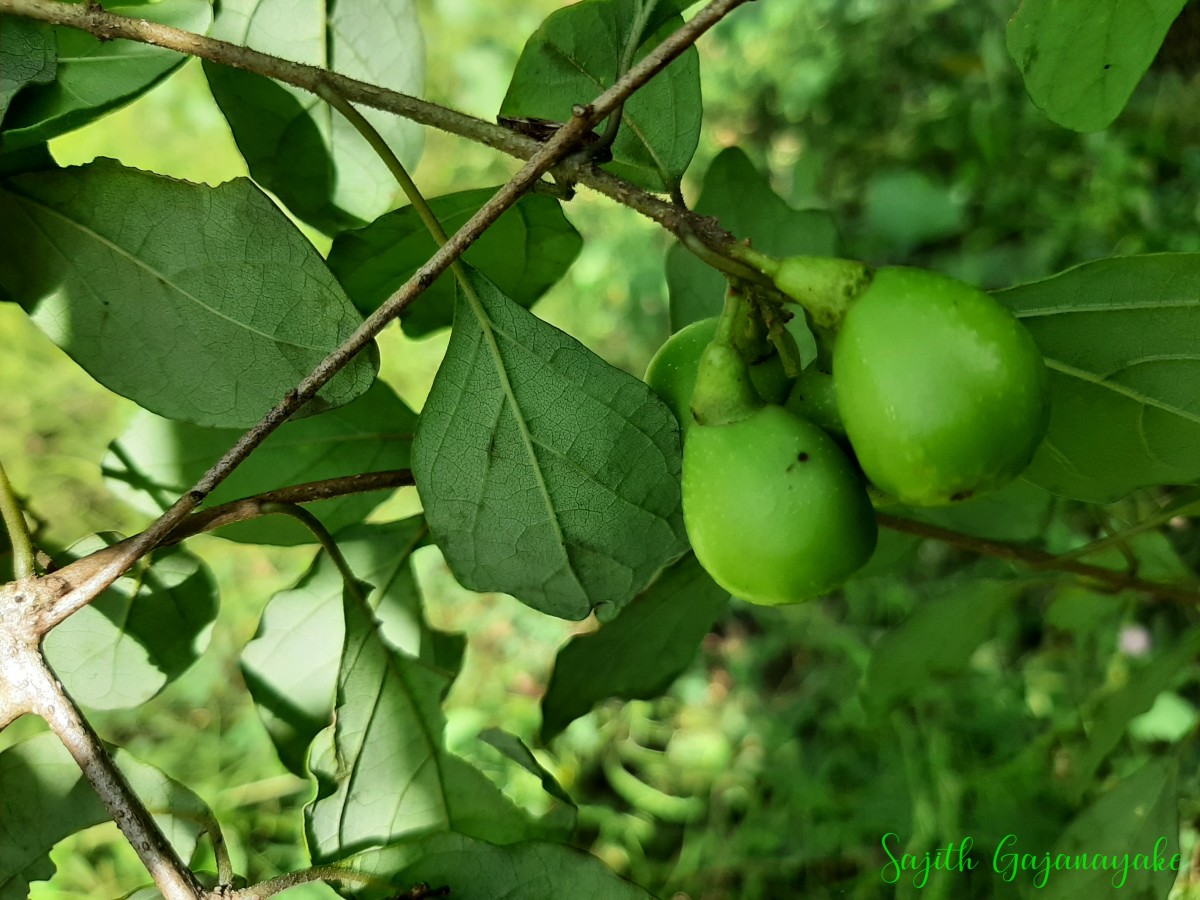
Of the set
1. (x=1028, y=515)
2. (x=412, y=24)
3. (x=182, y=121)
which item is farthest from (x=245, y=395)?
Result: (x=182, y=121)

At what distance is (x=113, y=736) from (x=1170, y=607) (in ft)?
8.70

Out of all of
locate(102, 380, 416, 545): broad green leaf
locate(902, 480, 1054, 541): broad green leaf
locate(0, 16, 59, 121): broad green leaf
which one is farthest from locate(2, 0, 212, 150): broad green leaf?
locate(902, 480, 1054, 541): broad green leaf

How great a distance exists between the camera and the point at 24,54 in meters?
0.92

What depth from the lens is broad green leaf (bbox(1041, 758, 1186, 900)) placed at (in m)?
1.35

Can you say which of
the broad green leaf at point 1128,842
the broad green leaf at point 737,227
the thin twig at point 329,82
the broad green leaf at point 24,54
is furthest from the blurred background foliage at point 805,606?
the broad green leaf at point 24,54

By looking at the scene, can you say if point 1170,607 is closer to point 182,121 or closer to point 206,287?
point 206,287

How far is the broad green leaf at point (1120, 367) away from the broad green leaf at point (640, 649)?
514mm

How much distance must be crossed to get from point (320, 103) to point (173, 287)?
33cm

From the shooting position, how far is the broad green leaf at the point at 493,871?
2.99 feet

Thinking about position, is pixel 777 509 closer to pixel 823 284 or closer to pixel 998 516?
pixel 823 284

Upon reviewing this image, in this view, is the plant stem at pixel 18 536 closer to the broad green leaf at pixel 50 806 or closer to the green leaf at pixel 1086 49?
the broad green leaf at pixel 50 806

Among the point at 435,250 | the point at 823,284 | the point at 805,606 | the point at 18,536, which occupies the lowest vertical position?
the point at 805,606

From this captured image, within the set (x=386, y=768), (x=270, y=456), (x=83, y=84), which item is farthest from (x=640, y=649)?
(x=83, y=84)

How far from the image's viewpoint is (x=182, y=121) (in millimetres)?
3352
